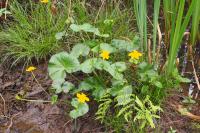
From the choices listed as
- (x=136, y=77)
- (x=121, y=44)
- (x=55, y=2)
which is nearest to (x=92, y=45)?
(x=121, y=44)

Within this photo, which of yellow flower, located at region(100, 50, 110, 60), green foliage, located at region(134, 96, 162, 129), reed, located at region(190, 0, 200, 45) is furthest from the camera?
reed, located at region(190, 0, 200, 45)

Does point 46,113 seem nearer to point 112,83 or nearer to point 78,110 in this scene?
point 78,110

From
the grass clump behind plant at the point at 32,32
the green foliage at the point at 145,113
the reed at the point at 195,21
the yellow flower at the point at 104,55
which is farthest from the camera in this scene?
the grass clump behind plant at the point at 32,32

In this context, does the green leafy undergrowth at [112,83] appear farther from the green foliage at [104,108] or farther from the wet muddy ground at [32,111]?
the wet muddy ground at [32,111]

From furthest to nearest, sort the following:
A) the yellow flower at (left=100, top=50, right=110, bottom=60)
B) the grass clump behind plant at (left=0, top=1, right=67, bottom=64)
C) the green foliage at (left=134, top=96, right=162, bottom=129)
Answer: the grass clump behind plant at (left=0, top=1, right=67, bottom=64) → the yellow flower at (left=100, top=50, right=110, bottom=60) → the green foliage at (left=134, top=96, right=162, bottom=129)

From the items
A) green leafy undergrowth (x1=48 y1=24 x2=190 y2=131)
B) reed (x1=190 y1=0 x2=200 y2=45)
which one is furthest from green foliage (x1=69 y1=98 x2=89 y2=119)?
reed (x1=190 y1=0 x2=200 y2=45)

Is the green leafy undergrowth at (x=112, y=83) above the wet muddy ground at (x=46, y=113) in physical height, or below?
above

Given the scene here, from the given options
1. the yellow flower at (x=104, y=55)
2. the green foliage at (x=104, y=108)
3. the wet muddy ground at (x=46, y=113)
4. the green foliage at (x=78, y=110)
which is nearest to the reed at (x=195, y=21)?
the wet muddy ground at (x=46, y=113)

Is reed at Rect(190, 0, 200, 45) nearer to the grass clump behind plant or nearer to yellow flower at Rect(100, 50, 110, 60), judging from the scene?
yellow flower at Rect(100, 50, 110, 60)

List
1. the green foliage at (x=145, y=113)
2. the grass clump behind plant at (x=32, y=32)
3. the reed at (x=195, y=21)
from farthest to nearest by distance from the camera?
the grass clump behind plant at (x=32, y=32) → the reed at (x=195, y=21) → the green foliage at (x=145, y=113)
